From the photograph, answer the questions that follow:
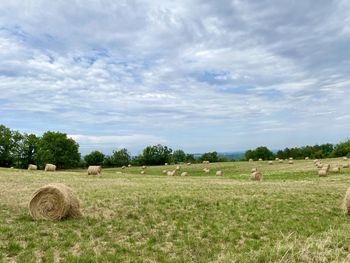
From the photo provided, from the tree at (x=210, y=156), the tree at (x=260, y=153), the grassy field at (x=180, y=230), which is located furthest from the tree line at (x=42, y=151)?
the grassy field at (x=180, y=230)

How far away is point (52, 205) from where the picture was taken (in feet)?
A: 48.0

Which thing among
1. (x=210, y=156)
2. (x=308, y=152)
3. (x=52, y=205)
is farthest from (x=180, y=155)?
(x=52, y=205)

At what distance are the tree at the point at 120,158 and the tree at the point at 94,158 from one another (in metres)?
3.19

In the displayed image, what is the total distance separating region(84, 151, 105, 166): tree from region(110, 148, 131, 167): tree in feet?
10.5

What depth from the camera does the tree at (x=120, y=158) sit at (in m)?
113

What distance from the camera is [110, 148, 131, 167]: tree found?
4435 inches

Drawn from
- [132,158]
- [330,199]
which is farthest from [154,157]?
[330,199]

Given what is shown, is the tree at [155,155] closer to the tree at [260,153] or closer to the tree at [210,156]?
the tree at [210,156]

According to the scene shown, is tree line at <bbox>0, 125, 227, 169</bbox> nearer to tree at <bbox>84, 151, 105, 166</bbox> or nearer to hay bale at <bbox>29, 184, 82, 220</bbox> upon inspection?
tree at <bbox>84, 151, 105, 166</bbox>

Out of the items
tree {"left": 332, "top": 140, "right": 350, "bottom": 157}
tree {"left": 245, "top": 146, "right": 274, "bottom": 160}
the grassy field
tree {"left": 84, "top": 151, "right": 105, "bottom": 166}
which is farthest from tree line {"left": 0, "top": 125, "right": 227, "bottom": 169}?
the grassy field

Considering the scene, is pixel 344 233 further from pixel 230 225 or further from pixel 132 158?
pixel 132 158

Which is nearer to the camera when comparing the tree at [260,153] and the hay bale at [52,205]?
the hay bale at [52,205]

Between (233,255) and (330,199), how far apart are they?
38.1ft

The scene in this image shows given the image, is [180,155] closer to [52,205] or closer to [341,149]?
[341,149]
